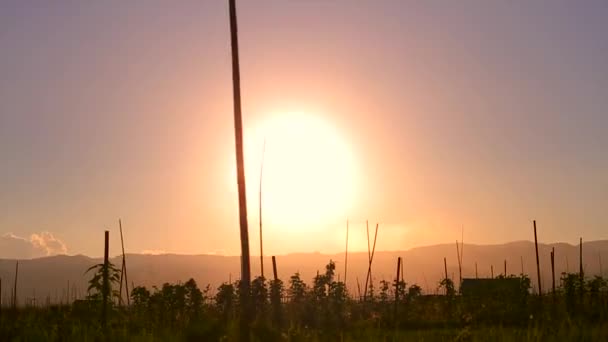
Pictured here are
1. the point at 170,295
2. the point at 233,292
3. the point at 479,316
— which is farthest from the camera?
the point at 233,292

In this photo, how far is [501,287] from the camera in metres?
28.2

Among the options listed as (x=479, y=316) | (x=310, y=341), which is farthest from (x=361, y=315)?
(x=310, y=341)

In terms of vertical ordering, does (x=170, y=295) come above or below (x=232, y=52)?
below

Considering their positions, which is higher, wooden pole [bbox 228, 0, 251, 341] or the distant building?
wooden pole [bbox 228, 0, 251, 341]

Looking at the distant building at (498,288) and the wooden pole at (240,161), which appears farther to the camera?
the distant building at (498,288)

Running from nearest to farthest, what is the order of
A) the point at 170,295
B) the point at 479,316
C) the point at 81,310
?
1. the point at 81,310
2. the point at 479,316
3. the point at 170,295

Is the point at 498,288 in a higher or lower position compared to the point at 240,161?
lower

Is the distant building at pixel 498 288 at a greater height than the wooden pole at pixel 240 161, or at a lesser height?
lesser

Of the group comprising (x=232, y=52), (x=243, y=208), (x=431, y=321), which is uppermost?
(x=232, y=52)

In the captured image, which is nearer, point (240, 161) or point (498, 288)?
point (240, 161)

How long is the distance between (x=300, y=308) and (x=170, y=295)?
4.71m

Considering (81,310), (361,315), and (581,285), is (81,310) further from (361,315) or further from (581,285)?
(581,285)

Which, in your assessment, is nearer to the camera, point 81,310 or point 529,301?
point 81,310

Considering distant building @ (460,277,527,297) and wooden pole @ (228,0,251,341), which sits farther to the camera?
distant building @ (460,277,527,297)
